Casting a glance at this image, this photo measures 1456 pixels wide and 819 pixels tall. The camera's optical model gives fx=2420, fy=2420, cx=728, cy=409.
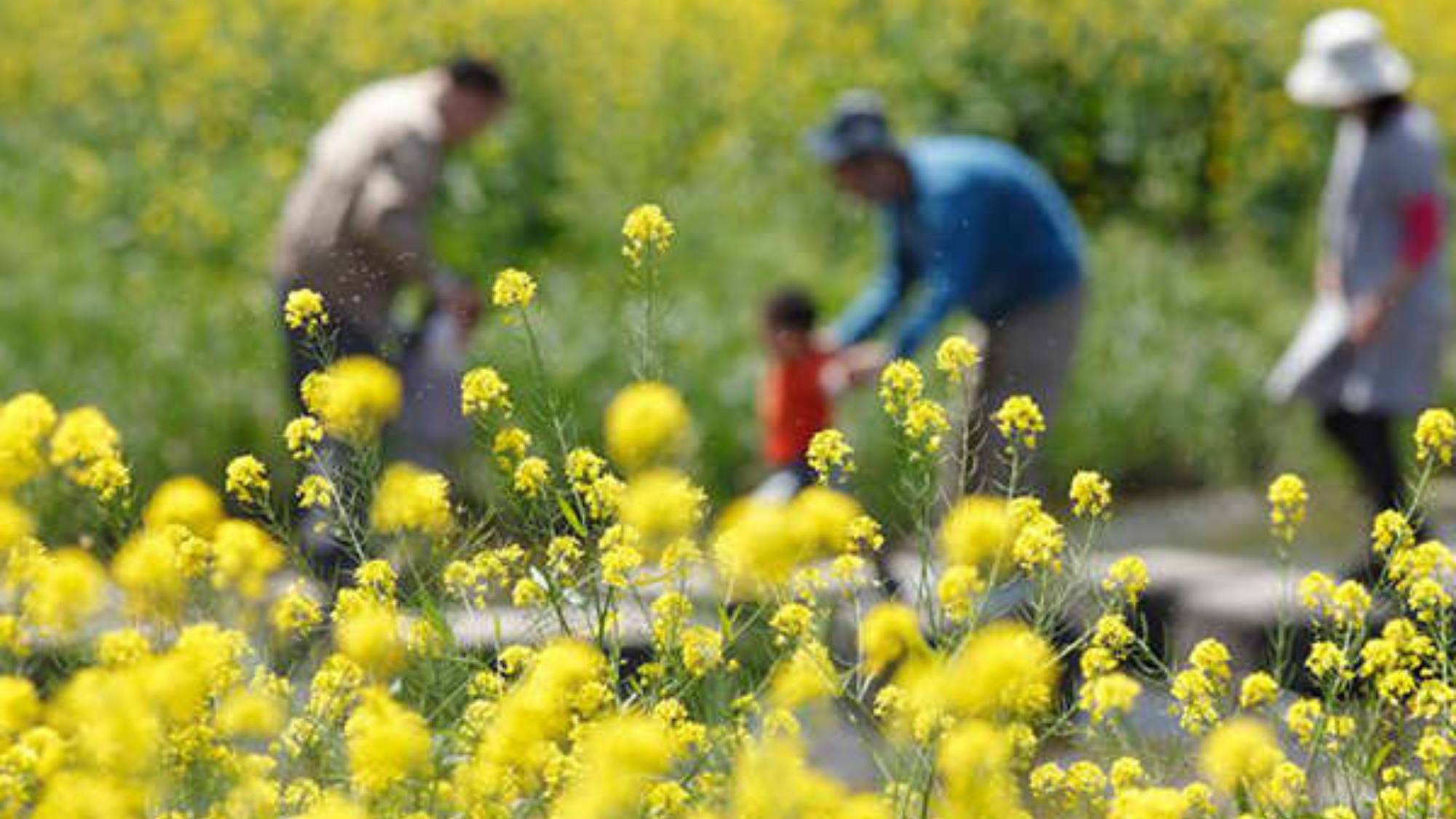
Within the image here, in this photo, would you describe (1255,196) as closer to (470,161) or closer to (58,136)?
(470,161)

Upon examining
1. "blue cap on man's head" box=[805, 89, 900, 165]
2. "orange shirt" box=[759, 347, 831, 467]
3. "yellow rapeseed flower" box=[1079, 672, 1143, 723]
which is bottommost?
"yellow rapeseed flower" box=[1079, 672, 1143, 723]

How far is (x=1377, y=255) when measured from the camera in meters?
6.06

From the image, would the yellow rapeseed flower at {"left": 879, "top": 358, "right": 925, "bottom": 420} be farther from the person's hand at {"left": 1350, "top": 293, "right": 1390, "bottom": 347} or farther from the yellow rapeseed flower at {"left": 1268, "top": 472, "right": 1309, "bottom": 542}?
the person's hand at {"left": 1350, "top": 293, "right": 1390, "bottom": 347}

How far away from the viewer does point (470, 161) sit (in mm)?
8945

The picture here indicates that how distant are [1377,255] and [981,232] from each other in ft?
3.64

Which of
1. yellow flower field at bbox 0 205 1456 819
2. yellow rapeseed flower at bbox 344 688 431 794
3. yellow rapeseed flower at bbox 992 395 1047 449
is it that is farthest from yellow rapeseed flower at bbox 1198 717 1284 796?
yellow rapeseed flower at bbox 344 688 431 794

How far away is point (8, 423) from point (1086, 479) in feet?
3.79

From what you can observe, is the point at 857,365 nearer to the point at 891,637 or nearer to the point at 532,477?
the point at 532,477

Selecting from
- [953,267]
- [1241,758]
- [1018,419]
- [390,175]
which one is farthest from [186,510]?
[953,267]

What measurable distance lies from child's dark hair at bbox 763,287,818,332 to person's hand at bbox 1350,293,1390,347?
1361mm

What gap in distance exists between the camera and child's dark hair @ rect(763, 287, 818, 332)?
594cm

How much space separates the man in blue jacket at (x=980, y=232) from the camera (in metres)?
5.62

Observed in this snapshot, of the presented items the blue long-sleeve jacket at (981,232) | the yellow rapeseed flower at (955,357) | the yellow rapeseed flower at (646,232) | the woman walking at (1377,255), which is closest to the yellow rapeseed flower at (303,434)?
the yellow rapeseed flower at (646,232)

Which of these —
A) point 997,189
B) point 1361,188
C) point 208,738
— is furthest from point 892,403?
point 1361,188
